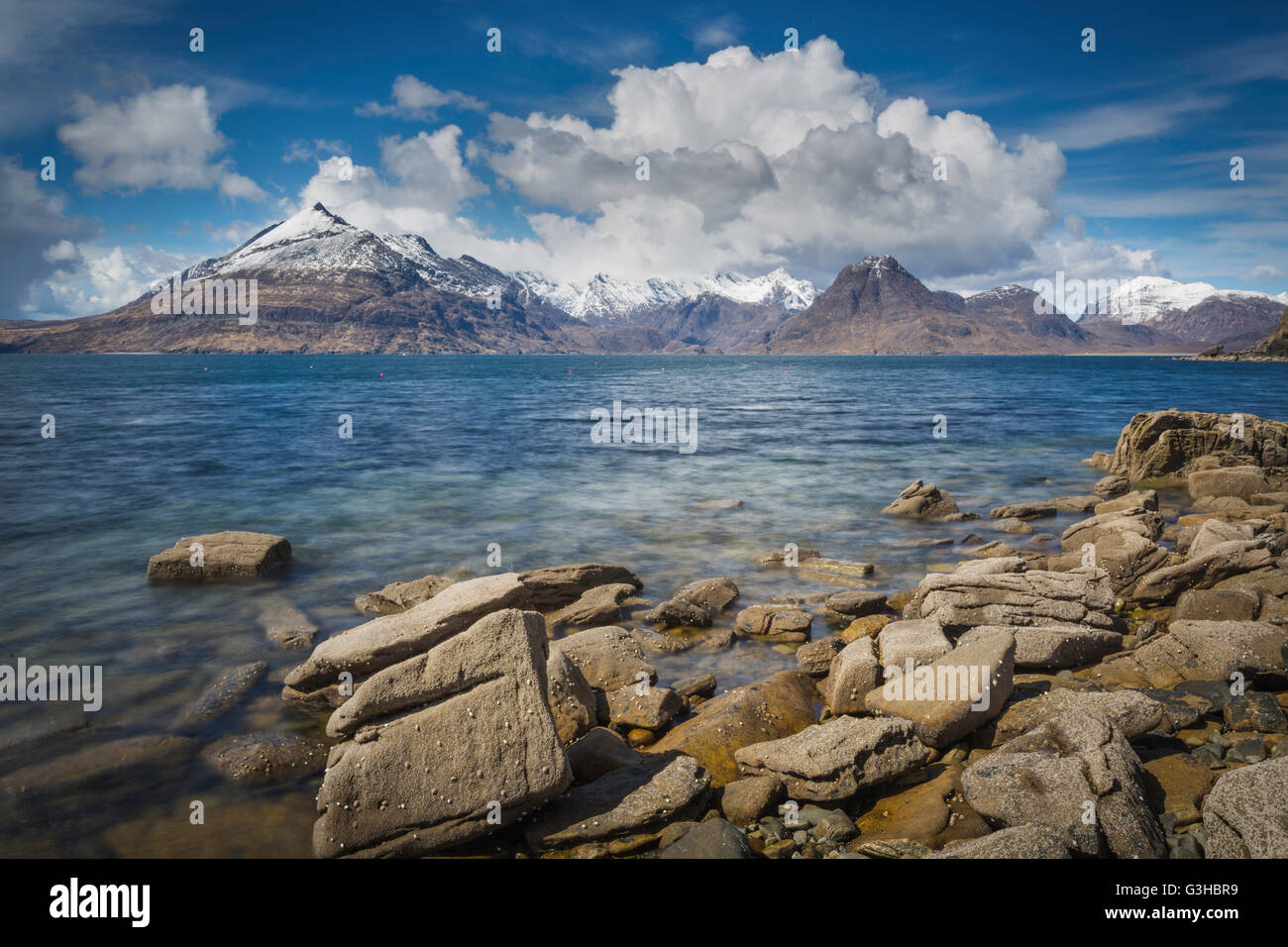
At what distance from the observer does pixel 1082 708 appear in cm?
827

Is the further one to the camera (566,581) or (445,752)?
(566,581)

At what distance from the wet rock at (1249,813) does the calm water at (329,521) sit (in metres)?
6.41

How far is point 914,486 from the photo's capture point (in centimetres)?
2434

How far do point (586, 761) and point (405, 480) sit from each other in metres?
24.7

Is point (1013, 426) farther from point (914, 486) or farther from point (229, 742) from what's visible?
point (229, 742)

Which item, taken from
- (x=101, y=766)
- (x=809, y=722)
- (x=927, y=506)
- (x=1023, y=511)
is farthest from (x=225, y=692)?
(x=1023, y=511)

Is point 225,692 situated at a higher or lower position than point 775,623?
lower

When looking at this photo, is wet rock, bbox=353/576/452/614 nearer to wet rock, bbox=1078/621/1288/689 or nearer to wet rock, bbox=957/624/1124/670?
wet rock, bbox=957/624/1124/670

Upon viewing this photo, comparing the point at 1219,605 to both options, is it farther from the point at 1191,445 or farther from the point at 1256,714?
the point at 1191,445

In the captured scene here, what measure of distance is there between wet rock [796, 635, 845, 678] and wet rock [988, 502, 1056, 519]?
1429 cm

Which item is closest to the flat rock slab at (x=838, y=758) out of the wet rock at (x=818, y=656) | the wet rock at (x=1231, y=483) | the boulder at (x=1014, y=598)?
the wet rock at (x=818, y=656)

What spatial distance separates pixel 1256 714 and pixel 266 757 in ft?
43.9

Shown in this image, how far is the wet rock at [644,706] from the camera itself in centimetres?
983
